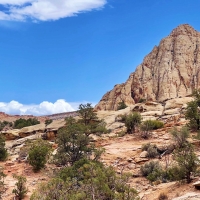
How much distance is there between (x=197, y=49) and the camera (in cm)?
8369

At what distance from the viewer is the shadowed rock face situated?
2987 inches

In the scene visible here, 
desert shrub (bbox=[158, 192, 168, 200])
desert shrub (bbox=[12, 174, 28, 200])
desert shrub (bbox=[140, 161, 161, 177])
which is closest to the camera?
desert shrub (bbox=[158, 192, 168, 200])

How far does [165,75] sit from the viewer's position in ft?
258

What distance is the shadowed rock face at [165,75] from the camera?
7588 cm

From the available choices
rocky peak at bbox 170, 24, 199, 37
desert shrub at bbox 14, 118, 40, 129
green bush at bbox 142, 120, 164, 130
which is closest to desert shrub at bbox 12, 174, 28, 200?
green bush at bbox 142, 120, 164, 130

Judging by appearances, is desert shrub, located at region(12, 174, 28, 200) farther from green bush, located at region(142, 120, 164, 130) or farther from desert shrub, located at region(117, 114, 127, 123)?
desert shrub, located at region(117, 114, 127, 123)

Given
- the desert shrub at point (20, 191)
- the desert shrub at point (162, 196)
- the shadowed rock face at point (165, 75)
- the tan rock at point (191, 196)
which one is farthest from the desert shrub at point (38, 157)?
the shadowed rock face at point (165, 75)

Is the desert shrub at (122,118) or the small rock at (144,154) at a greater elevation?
the desert shrub at (122,118)

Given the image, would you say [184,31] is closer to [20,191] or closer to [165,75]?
[165,75]

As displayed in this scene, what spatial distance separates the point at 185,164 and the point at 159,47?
7892cm

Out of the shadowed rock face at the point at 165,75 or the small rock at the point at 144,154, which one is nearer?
the small rock at the point at 144,154

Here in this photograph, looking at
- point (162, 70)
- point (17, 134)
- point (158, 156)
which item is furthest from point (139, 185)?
point (162, 70)

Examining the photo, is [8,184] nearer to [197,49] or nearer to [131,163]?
[131,163]

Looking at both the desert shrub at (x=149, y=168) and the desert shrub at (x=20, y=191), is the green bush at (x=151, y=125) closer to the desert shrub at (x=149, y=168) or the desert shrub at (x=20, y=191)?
the desert shrub at (x=149, y=168)
